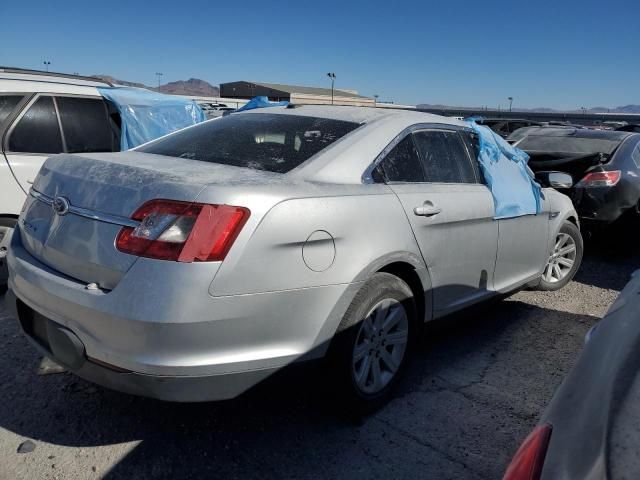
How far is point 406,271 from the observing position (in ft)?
9.95

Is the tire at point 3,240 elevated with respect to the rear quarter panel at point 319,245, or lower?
lower

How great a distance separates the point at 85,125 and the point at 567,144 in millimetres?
5873

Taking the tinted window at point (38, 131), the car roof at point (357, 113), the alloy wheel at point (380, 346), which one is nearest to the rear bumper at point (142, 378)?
the alloy wheel at point (380, 346)

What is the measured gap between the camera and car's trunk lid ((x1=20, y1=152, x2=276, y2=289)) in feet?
7.34

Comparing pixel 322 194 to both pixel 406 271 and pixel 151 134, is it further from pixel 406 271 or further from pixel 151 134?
pixel 151 134

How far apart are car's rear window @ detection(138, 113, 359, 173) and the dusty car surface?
1 centimetres

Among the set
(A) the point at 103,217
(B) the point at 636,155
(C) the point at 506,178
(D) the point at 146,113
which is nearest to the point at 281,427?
(A) the point at 103,217

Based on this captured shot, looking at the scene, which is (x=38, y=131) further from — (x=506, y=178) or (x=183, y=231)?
(x=506, y=178)

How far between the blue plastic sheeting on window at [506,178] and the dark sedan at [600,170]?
2169 millimetres

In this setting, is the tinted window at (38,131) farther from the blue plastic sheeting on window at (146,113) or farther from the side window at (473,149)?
the side window at (473,149)

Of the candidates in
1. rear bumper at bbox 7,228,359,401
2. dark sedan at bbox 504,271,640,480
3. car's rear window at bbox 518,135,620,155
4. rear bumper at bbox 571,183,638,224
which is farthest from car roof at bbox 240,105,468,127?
car's rear window at bbox 518,135,620,155

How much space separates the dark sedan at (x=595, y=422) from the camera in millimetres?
1033

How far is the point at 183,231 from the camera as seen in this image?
2.14 meters

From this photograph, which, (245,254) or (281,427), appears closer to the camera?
(245,254)
